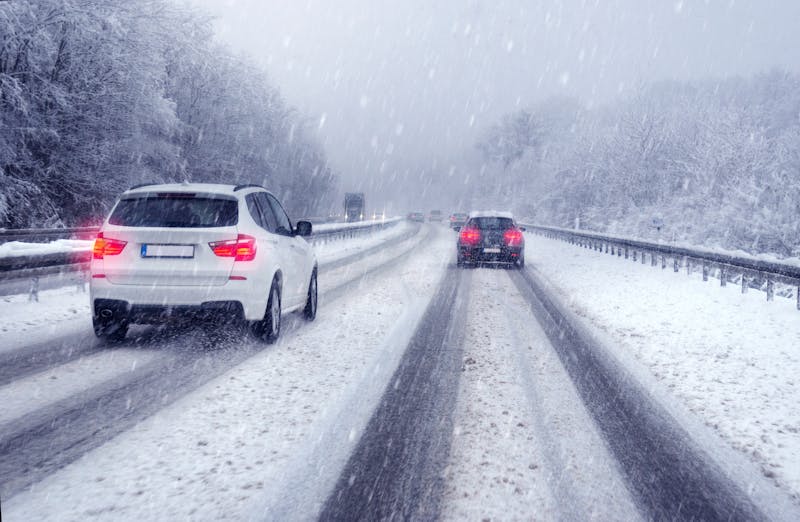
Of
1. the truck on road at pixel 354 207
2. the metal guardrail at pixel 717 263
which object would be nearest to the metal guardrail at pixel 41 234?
the metal guardrail at pixel 717 263

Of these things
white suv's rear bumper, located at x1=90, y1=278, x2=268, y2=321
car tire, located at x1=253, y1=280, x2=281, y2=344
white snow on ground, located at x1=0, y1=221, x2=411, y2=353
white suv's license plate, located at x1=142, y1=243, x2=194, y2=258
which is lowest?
white snow on ground, located at x1=0, y1=221, x2=411, y2=353

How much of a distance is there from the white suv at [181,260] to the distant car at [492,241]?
36.1 feet

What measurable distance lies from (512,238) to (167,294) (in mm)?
12324

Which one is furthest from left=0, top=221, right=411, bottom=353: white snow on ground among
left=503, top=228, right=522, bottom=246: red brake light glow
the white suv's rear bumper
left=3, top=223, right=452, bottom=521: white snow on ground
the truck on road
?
the truck on road

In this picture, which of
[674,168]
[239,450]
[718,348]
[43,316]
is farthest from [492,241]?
[674,168]

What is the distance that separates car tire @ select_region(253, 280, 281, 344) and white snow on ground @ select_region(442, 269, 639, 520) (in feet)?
7.26

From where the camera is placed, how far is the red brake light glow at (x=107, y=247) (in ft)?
21.4

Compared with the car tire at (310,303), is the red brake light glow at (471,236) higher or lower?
higher

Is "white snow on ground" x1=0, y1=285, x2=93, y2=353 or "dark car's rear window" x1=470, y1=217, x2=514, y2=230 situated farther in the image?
"dark car's rear window" x1=470, y1=217, x2=514, y2=230

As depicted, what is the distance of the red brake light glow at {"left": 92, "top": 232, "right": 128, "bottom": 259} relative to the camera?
6508mm

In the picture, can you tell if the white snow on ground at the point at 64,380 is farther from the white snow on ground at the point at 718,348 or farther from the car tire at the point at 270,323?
the white snow on ground at the point at 718,348

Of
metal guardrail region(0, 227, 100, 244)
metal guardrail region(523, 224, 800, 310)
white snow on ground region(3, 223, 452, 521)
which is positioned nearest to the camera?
white snow on ground region(3, 223, 452, 521)

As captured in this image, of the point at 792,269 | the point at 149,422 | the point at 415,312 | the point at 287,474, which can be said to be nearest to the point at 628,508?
the point at 287,474

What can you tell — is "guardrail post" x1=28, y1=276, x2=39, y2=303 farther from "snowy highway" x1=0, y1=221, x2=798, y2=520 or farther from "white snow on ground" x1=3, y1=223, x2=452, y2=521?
"white snow on ground" x1=3, y1=223, x2=452, y2=521
